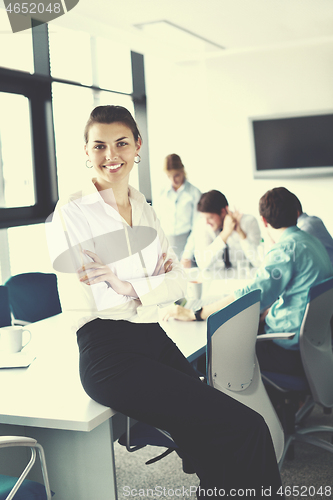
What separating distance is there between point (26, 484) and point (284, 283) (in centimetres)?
152

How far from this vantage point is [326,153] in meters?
5.57

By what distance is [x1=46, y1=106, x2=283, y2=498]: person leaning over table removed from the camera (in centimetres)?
144

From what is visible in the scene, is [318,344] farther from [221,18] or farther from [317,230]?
[221,18]

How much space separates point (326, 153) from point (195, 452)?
15.6 ft

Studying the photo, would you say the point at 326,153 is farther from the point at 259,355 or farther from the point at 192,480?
the point at 192,480

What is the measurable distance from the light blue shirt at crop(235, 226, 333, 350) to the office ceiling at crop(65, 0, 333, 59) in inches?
103

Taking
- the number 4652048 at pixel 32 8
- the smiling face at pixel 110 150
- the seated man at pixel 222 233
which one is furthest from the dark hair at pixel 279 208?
the number 4652048 at pixel 32 8

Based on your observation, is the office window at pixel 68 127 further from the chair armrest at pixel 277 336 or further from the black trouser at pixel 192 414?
the black trouser at pixel 192 414

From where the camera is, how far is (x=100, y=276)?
1.57 m

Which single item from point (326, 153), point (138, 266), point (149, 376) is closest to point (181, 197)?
point (326, 153)

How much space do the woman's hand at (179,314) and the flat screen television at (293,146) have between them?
3634 millimetres

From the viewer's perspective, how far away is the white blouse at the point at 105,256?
1.56 metres

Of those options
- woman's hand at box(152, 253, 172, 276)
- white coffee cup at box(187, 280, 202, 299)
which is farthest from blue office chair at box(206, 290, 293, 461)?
white coffee cup at box(187, 280, 202, 299)

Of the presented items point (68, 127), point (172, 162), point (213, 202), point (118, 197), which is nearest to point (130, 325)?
point (118, 197)
